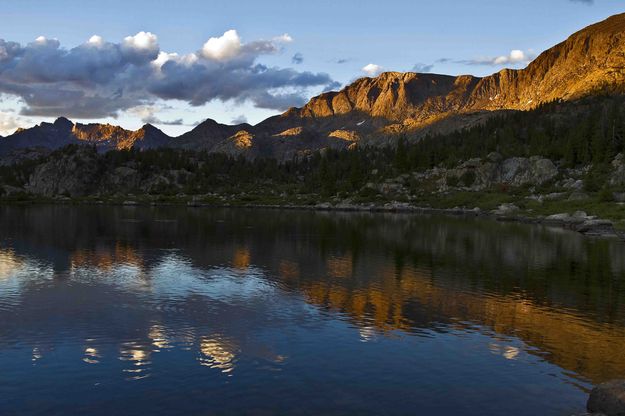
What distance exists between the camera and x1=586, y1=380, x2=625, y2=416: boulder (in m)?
21.1

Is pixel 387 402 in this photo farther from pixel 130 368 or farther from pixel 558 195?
pixel 558 195

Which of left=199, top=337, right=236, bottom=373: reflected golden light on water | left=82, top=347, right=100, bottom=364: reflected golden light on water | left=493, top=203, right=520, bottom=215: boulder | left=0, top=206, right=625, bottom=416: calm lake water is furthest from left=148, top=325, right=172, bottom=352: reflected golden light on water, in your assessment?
left=493, top=203, right=520, bottom=215: boulder

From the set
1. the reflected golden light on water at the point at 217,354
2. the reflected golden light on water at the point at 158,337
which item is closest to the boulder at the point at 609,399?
the reflected golden light on water at the point at 217,354

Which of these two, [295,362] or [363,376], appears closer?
[363,376]

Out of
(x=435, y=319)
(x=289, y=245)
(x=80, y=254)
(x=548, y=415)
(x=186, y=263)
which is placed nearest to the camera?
(x=548, y=415)

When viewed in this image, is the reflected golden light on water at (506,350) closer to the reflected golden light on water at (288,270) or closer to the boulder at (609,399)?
the boulder at (609,399)

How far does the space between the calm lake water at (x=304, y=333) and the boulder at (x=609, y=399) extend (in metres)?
1.18

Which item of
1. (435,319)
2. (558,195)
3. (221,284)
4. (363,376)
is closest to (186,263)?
(221,284)

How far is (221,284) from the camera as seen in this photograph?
1986 inches

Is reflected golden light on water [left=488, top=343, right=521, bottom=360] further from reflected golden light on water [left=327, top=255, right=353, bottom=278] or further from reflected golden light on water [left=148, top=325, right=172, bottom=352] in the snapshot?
reflected golden light on water [left=327, top=255, right=353, bottom=278]

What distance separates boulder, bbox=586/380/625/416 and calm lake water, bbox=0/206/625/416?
1.18 metres

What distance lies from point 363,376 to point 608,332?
1924 centimetres

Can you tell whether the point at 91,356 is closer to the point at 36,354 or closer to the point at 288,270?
the point at 36,354

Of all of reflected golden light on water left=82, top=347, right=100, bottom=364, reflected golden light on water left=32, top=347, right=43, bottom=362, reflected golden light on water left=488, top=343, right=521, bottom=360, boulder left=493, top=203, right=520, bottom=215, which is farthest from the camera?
boulder left=493, top=203, right=520, bottom=215
